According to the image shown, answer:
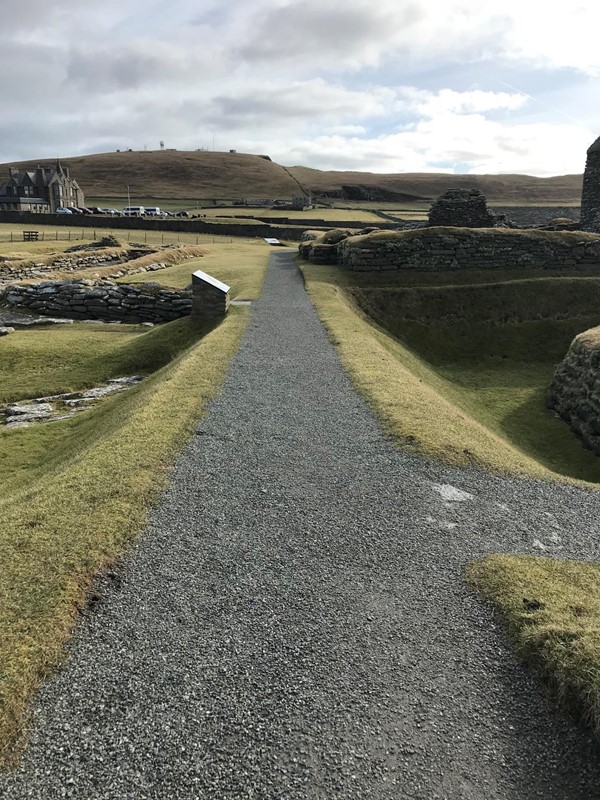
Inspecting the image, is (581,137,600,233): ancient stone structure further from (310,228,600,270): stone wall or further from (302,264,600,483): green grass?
(302,264,600,483): green grass

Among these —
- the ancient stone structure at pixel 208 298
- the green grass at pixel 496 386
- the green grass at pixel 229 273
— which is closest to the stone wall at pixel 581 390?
the green grass at pixel 496 386

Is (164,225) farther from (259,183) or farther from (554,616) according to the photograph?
(259,183)

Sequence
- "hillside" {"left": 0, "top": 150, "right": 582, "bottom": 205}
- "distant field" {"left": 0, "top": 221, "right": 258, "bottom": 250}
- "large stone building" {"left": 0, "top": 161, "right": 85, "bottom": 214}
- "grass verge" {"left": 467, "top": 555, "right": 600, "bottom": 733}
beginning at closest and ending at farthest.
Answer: "grass verge" {"left": 467, "top": 555, "right": 600, "bottom": 733}
"distant field" {"left": 0, "top": 221, "right": 258, "bottom": 250}
"large stone building" {"left": 0, "top": 161, "right": 85, "bottom": 214}
"hillside" {"left": 0, "top": 150, "right": 582, "bottom": 205}

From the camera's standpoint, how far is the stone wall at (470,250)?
2872 cm

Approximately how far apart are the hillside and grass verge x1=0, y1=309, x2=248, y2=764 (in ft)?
485

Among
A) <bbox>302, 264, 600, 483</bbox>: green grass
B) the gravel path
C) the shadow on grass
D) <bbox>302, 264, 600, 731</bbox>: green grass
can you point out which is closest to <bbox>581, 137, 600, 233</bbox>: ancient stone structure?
<bbox>302, 264, 600, 731</bbox>: green grass

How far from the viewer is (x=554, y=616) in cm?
495

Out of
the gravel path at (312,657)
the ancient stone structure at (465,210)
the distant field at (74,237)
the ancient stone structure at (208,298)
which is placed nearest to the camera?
the gravel path at (312,657)

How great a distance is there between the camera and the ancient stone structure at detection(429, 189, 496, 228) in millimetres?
38469

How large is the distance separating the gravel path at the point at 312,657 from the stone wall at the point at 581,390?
7036 mm

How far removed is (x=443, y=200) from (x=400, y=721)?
39838 millimetres

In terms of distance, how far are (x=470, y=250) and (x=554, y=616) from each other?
89.1 ft

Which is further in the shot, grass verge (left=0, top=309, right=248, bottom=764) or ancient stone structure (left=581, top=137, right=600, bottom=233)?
ancient stone structure (left=581, top=137, right=600, bottom=233)

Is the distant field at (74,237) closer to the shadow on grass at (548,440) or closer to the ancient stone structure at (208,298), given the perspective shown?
the ancient stone structure at (208,298)
